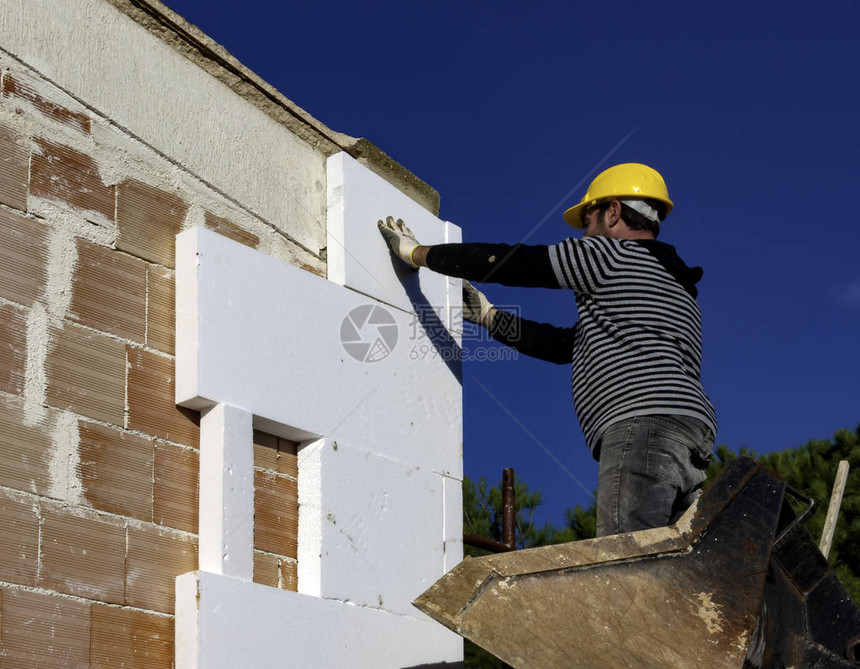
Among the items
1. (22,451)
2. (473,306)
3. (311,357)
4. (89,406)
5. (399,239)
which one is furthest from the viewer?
(473,306)

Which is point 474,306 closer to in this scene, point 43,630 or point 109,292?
point 109,292

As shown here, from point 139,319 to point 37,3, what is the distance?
1.08m

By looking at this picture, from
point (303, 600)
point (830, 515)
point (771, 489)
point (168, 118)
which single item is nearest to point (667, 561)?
point (771, 489)

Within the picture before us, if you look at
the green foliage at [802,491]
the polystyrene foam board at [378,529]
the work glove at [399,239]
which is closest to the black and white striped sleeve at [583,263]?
the work glove at [399,239]

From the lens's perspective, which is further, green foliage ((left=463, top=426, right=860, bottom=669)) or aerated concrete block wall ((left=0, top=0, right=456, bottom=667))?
green foliage ((left=463, top=426, right=860, bottom=669))

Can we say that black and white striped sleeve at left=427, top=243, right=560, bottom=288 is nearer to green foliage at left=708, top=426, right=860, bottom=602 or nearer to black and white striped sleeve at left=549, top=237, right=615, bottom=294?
black and white striped sleeve at left=549, top=237, right=615, bottom=294

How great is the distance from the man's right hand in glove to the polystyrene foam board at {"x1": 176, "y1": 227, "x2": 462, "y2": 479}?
28cm

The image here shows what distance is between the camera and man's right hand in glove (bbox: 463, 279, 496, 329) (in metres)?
5.62

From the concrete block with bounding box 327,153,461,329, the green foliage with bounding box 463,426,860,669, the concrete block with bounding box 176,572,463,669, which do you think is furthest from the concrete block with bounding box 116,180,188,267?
the green foliage with bounding box 463,426,860,669

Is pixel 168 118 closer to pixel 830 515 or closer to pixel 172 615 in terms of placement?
pixel 172 615

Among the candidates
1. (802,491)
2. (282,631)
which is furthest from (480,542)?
(802,491)

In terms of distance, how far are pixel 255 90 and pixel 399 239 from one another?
2.93 feet

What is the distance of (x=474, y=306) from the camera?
563 centimetres

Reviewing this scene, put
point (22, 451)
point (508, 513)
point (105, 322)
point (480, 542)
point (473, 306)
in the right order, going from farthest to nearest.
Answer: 1. point (508, 513)
2. point (480, 542)
3. point (473, 306)
4. point (105, 322)
5. point (22, 451)
